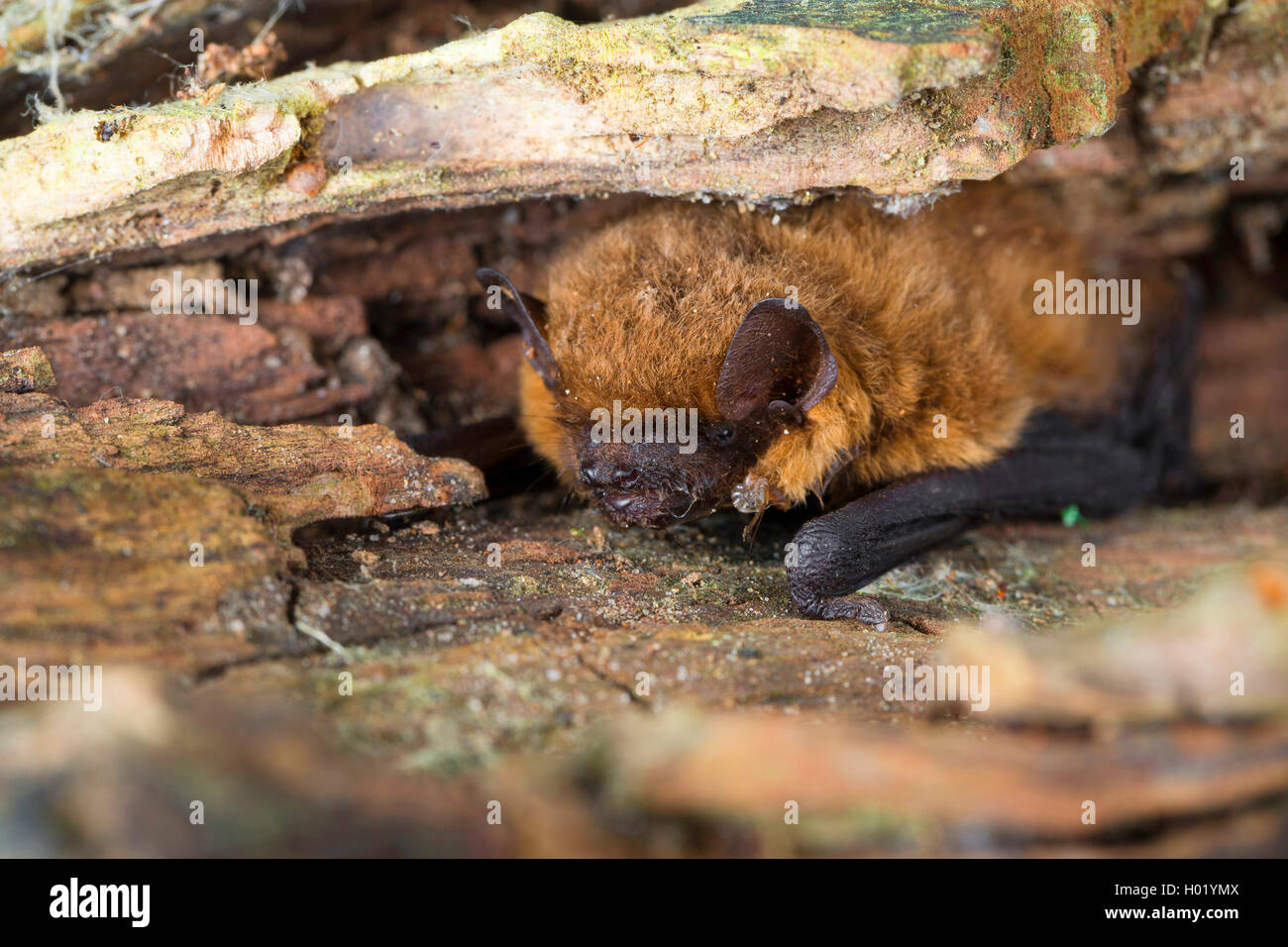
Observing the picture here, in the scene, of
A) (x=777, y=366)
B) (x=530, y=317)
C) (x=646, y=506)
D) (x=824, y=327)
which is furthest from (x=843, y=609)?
(x=530, y=317)

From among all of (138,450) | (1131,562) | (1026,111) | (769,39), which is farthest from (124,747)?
(1131,562)

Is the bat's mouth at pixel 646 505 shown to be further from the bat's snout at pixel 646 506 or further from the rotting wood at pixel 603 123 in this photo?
the rotting wood at pixel 603 123

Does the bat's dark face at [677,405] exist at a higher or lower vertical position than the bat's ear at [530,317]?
lower

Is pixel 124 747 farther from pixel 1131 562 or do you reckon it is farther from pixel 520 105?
pixel 1131 562

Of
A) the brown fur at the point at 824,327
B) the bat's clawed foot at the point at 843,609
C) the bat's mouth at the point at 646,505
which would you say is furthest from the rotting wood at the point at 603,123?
the bat's clawed foot at the point at 843,609

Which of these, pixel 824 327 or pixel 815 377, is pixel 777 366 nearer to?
pixel 815 377

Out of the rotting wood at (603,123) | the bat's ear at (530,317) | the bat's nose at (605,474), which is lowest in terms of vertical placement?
the bat's nose at (605,474)
